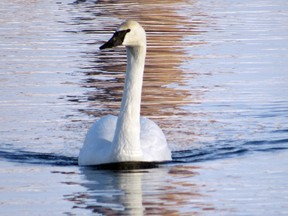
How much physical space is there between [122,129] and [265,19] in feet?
57.4

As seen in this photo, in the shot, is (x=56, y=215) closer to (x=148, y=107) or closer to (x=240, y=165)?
(x=240, y=165)

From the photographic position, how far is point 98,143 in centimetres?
Result: 1280

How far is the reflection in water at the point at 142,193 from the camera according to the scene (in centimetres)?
998

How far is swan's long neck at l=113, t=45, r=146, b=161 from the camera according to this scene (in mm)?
12391

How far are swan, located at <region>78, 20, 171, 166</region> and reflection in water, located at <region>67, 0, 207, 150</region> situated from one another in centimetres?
176

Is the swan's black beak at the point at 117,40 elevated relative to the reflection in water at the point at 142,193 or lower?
elevated

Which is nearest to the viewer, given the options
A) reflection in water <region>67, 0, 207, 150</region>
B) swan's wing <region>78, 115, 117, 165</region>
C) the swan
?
the swan

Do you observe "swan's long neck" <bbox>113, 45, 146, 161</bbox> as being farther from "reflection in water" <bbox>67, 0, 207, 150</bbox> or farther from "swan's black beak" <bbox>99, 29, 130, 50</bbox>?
"reflection in water" <bbox>67, 0, 207, 150</bbox>

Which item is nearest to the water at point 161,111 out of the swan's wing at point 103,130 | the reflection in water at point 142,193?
the reflection in water at point 142,193

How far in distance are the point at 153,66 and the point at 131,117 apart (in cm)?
924

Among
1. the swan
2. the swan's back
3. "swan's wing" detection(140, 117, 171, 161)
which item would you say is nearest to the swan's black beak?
the swan

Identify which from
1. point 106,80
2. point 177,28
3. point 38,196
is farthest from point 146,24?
point 38,196

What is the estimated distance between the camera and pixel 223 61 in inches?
839

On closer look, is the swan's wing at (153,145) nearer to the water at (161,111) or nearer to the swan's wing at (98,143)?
the water at (161,111)
